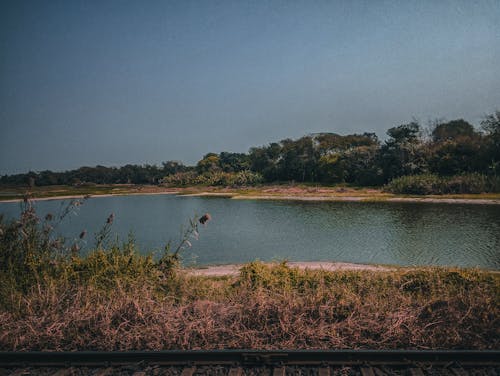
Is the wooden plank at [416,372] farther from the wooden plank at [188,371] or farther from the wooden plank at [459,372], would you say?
the wooden plank at [188,371]

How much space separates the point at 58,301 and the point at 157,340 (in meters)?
1.91

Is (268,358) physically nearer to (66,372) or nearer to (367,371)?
(367,371)

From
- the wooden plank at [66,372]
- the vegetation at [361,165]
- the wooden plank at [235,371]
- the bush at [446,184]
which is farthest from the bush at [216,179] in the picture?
the wooden plank at [235,371]

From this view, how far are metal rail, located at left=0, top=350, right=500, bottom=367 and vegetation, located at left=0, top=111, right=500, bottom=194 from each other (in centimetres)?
2534

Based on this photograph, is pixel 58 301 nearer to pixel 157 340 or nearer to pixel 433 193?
pixel 157 340

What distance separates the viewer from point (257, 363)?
399cm

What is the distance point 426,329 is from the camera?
4.79 m

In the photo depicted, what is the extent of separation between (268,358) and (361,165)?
186ft

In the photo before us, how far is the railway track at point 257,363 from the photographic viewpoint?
12.7 feet

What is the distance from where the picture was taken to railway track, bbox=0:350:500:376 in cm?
386

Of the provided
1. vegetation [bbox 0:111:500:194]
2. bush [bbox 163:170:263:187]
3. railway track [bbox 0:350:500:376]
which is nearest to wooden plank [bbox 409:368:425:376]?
railway track [bbox 0:350:500:376]

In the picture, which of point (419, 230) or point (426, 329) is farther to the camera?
point (419, 230)

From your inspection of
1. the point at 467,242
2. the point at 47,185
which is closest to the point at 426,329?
the point at 467,242

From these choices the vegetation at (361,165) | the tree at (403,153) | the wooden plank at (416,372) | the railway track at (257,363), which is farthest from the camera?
the tree at (403,153)
